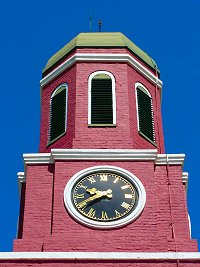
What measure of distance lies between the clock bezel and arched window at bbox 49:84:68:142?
2465mm

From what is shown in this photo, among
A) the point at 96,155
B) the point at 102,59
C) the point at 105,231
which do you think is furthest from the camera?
the point at 102,59

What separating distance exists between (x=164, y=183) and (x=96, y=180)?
1940 millimetres

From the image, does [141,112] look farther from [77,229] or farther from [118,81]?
[77,229]

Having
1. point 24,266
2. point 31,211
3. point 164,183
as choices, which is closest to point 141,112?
point 164,183

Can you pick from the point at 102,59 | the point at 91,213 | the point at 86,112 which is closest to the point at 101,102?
the point at 86,112

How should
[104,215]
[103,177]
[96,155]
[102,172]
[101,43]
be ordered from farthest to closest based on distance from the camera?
[101,43] < [96,155] < [102,172] < [103,177] < [104,215]

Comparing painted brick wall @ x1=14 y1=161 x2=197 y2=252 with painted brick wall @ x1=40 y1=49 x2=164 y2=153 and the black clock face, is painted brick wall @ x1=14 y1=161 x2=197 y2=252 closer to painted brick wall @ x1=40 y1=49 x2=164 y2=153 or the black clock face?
the black clock face

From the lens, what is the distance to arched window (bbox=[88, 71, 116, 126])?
31297 millimetres

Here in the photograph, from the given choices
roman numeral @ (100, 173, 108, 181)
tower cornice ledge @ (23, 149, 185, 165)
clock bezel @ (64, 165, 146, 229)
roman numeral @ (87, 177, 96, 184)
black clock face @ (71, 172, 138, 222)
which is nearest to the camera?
clock bezel @ (64, 165, 146, 229)

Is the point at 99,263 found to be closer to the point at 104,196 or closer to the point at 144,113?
the point at 104,196

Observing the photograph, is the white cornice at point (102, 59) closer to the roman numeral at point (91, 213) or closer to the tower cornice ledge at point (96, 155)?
the tower cornice ledge at point (96, 155)

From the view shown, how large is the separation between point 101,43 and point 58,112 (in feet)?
9.51

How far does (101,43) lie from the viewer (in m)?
33.8

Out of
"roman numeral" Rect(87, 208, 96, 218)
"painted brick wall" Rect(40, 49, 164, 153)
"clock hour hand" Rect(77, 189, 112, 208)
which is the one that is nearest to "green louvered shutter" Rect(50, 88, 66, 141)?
"painted brick wall" Rect(40, 49, 164, 153)
